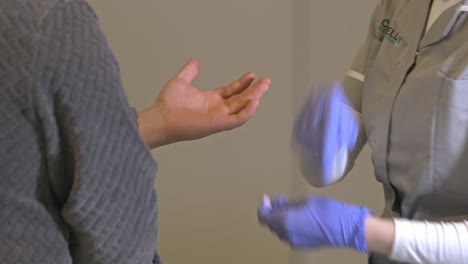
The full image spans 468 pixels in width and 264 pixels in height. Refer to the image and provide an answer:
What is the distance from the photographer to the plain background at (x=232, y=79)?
1.33 m

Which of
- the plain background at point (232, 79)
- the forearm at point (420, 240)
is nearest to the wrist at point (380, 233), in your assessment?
the forearm at point (420, 240)

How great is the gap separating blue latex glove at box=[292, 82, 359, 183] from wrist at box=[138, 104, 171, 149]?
0.21m

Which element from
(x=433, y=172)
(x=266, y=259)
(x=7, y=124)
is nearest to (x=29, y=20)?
(x=7, y=124)

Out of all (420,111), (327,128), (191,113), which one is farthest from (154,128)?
(420,111)

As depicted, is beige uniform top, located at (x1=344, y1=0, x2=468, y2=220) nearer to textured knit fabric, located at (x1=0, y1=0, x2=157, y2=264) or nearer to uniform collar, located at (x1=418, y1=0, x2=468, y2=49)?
uniform collar, located at (x1=418, y1=0, x2=468, y2=49)

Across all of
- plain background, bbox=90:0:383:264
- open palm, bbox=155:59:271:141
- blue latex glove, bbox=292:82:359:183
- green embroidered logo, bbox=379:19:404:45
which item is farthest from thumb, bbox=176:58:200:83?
plain background, bbox=90:0:383:264

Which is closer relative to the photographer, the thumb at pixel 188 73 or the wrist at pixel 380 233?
the wrist at pixel 380 233

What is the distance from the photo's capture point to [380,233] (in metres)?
0.74

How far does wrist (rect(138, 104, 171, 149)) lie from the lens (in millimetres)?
789

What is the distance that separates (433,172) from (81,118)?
1.71ft

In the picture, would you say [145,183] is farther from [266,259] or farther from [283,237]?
[266,259]

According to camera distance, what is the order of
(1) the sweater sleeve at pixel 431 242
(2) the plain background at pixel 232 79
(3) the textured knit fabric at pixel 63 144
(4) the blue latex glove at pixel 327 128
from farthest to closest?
(2) the plain background at pixel 232 79
(4) the blue latex glove at pixel 327 128
(1) the sweater sleeve at pixel 431 242
(3) the textured knit fabric at pixel 63 144

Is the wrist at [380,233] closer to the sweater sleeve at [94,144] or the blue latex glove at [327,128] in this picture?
the blue latex glove at [327,128]

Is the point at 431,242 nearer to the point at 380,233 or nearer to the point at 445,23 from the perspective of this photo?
the point at 380,233
